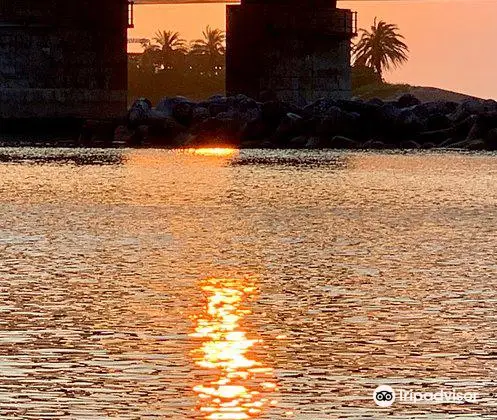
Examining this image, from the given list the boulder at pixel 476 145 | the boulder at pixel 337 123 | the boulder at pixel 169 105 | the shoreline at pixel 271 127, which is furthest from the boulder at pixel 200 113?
the boulder at pixel 476 145

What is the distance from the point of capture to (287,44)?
229ft

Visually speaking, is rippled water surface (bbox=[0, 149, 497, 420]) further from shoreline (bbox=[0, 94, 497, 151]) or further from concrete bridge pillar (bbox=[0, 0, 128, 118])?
concrete bridge pillar (bbox=[0, 0, 128, 118])

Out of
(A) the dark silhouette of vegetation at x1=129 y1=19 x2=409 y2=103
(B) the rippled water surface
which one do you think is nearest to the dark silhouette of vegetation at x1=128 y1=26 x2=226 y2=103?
(A) the dark silhouette of vegetation at x1=129 y1=19 x2=409 y2=103

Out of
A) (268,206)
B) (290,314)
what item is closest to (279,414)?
(290,314)

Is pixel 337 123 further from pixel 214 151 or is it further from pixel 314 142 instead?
pixel 214 151

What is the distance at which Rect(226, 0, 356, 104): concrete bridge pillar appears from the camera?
69.6 metres

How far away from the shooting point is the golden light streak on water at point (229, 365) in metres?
10.1

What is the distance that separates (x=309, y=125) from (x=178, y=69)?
273ft

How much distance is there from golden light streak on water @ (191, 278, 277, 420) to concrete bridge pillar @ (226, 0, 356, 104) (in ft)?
179

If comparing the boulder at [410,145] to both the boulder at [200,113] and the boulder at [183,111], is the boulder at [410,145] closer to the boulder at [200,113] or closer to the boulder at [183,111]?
the boulder at [200,113]

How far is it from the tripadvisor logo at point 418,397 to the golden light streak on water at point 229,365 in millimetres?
637

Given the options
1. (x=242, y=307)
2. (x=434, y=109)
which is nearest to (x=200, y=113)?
(x=434, y=109)

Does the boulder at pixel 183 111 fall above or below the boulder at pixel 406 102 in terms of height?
below

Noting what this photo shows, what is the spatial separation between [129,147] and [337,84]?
8.87 meters
